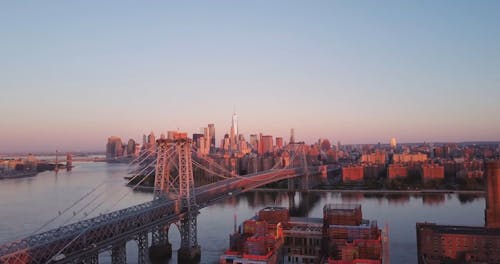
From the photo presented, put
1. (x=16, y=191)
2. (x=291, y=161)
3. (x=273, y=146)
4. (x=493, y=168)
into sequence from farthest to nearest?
1. (x=273, y=146)
2. (x=291, y=161)
3. (x=16, y=191)
4. (x=493, y=168)

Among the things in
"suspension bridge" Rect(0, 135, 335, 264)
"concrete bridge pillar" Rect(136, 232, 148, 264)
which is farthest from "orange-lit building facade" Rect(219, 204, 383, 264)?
"concrete bridge pillar" Rect(136, 232, 148, 264)

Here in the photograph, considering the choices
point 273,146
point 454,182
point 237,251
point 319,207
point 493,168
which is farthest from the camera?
point 273,146

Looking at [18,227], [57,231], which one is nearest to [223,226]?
[18,227]

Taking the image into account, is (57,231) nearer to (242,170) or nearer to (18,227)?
A: (18,227)

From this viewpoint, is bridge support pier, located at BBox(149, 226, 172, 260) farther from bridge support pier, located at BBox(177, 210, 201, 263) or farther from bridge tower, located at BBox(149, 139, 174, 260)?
bridge support pier, located at BBox(177, 210, 201, 263)

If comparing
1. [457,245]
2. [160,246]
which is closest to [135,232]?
[160,246]

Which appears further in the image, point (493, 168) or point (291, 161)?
point (291, 161)

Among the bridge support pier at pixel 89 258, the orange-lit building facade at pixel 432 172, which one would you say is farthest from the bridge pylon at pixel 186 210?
the orange-lit building facade at pixel 432 172

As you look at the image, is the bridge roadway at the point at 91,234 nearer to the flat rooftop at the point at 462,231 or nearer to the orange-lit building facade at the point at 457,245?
the orange-lit building facade at the point at 457,245

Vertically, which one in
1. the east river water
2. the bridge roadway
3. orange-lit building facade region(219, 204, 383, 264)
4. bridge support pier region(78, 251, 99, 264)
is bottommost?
the east river water
